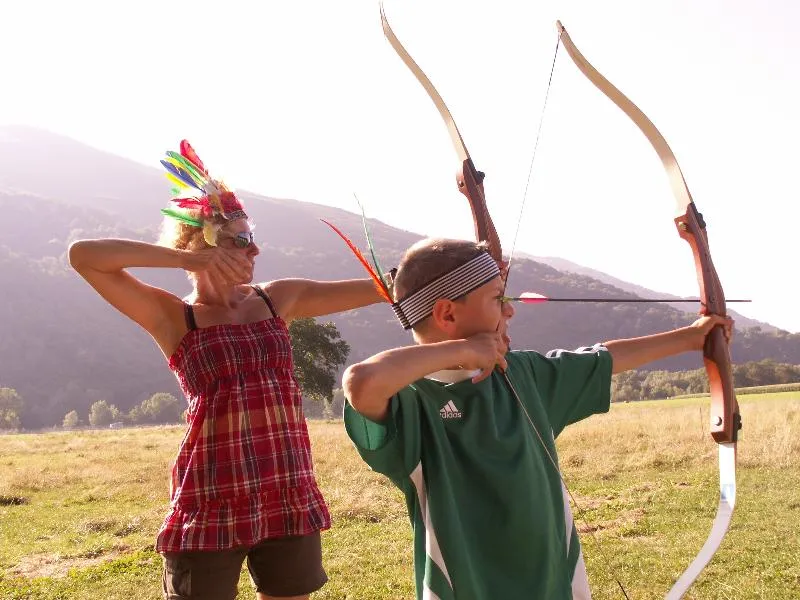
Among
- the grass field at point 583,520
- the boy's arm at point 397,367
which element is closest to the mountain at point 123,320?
the grass field at point 583,520

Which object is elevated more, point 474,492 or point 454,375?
point 454,375

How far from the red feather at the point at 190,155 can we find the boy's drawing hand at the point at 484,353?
139 centimetres

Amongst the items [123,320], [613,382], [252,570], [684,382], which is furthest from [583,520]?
[123,320]

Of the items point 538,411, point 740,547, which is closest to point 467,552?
point 538,411

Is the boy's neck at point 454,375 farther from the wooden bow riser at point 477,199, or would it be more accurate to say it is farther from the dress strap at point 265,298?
the dress strap at point 265,298

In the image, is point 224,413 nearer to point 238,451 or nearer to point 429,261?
point 238,451

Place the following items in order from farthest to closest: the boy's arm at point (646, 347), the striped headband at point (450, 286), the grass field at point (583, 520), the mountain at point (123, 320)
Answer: the mountain at point (123, 320) → the grass field at point (583, 520) → the boy's arm at point (646, 347) → the striped headband at point (450, 286)

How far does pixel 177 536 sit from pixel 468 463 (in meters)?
0.97

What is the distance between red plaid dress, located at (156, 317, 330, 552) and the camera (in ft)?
7.57

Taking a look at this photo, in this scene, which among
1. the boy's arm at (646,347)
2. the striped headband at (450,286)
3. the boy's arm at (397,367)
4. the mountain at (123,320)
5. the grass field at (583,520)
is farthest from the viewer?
the mountain at (123,320)

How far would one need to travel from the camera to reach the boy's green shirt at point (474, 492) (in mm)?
1692

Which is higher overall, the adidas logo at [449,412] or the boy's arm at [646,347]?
the boy's arm at [646,347]

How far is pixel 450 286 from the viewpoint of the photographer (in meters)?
1.79

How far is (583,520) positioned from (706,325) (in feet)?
13.4
